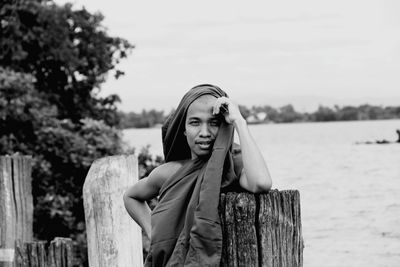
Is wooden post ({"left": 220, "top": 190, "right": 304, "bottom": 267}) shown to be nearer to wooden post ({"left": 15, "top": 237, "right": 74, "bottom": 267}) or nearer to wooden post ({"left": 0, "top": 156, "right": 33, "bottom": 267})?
wooden post ({"left": 15, "top": 237, "right": 74, "bottom": 267})

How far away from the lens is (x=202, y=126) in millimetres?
3623

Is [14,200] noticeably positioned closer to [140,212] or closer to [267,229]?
[140,212]

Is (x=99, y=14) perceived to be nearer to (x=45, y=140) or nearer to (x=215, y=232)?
(x=45, y=140)

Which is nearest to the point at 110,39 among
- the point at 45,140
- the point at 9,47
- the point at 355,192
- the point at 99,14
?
the point at 99,14

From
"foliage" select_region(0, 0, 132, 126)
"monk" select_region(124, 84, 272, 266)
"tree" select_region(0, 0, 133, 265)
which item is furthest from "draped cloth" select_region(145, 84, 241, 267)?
"foliage" select_region(0, 0, 132, 126)

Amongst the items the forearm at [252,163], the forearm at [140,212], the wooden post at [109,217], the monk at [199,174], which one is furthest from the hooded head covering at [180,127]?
the wooden post at [109,217]

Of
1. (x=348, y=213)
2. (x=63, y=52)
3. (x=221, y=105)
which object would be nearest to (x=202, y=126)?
(x=221, y=105)

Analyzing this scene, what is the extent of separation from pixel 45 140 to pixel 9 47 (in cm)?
162

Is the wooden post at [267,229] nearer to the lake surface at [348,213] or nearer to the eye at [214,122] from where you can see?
the eye at [214,122]

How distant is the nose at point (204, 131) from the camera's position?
141 inches

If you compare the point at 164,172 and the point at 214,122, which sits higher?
the point at 214,122

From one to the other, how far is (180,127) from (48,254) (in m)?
1.75

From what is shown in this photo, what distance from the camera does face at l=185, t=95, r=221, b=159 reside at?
3584 millimetres

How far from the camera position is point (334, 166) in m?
49.6
